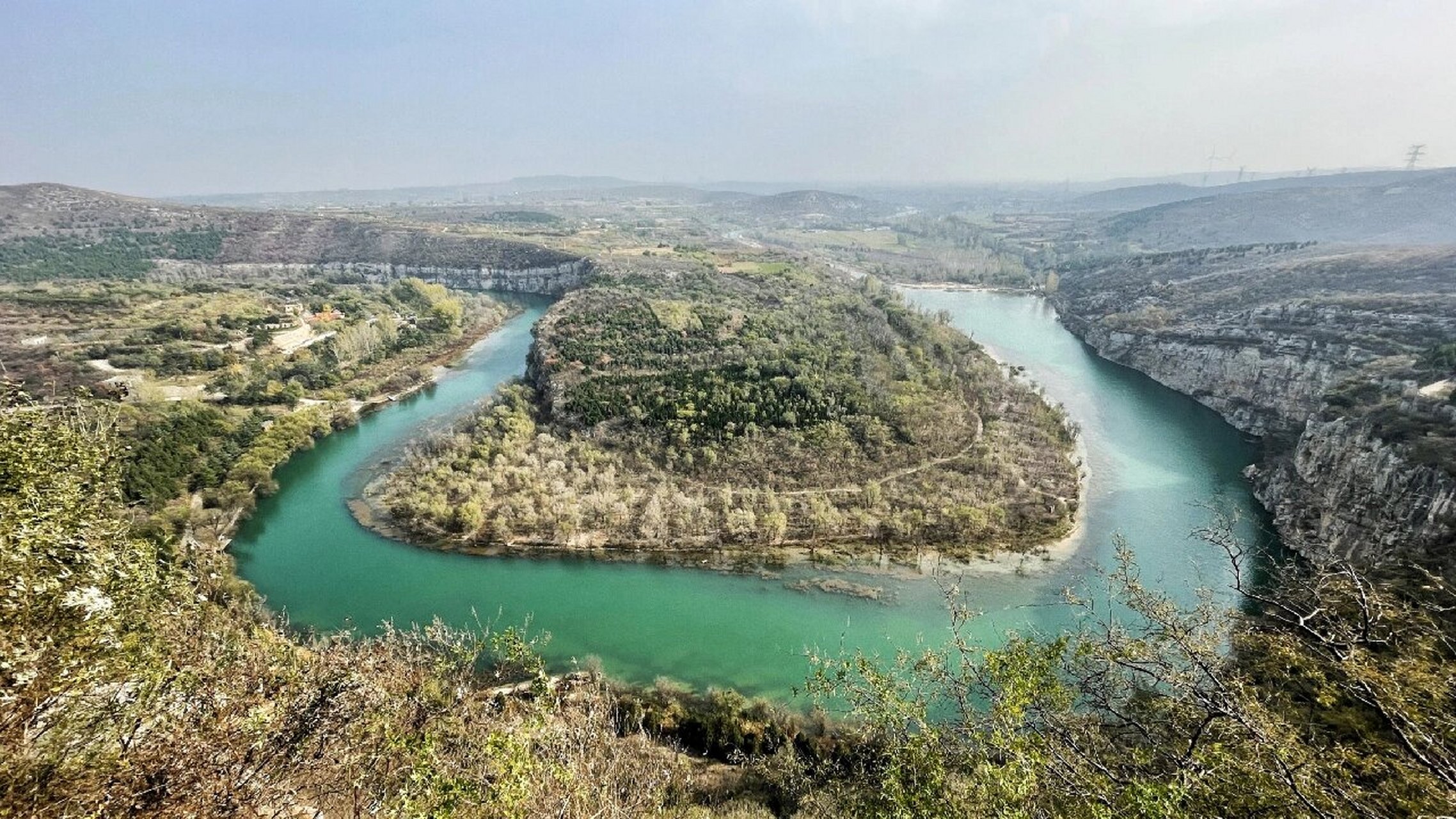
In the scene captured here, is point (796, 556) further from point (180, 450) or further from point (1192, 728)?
point (180, 450)

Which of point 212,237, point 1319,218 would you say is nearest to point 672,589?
point 212,237

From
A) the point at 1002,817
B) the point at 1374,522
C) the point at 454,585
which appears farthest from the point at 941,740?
the point at 1374,522

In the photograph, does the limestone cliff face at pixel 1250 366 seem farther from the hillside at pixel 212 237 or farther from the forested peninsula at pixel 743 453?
the hillside at pixel 212 237

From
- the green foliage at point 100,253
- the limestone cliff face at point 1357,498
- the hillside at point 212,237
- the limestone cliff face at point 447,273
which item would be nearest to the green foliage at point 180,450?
the limestone cliff face at point 1357,498

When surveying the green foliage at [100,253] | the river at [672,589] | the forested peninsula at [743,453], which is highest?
the green foliage at [100,253]

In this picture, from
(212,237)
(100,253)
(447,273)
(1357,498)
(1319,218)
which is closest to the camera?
(1357,498)

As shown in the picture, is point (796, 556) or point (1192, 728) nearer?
point (1192, 728)

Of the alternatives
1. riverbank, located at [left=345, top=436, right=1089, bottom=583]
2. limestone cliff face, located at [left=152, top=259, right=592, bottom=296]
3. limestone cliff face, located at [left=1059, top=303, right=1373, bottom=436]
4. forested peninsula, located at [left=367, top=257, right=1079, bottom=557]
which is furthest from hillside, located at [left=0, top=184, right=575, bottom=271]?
limestone cliff face, located at [left=1059, top=303, right=1373, bottom=436]
